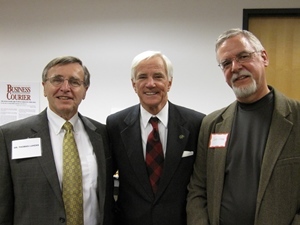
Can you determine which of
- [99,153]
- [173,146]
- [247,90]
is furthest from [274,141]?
[99,153]

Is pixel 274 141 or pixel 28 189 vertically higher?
pixel 274 141

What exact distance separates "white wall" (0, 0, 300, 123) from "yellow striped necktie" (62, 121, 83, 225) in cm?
199

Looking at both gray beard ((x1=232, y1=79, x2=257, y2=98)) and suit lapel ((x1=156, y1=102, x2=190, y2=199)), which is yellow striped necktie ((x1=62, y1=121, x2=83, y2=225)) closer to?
suit lapel ((x1=156, y1=102, x2=190, y2=199))

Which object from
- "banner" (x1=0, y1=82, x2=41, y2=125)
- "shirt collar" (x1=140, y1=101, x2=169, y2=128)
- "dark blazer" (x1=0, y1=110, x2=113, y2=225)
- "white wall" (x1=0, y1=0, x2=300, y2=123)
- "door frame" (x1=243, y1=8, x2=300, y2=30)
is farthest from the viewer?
"banner" (x1=0, y1=82, x2=41, y2=125)

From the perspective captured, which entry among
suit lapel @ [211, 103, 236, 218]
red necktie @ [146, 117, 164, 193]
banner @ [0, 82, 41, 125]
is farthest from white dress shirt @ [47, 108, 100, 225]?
banner @ [0, 82, 41, 125]

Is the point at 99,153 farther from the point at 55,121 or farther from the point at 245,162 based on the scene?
the point at 245,162

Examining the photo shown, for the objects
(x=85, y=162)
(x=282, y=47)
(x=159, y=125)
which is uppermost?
(x=282, y=47)

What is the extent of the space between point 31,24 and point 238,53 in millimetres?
2995

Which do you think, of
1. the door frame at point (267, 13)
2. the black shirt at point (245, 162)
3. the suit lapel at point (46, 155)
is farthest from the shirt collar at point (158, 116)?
the door frame at point (267, 13)

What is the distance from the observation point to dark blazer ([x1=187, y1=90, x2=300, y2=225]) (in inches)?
51.3

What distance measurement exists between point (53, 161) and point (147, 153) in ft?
1.79

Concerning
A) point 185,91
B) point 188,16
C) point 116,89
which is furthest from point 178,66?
point 116,89

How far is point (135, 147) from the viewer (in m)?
1.73

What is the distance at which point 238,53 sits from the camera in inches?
59.6
